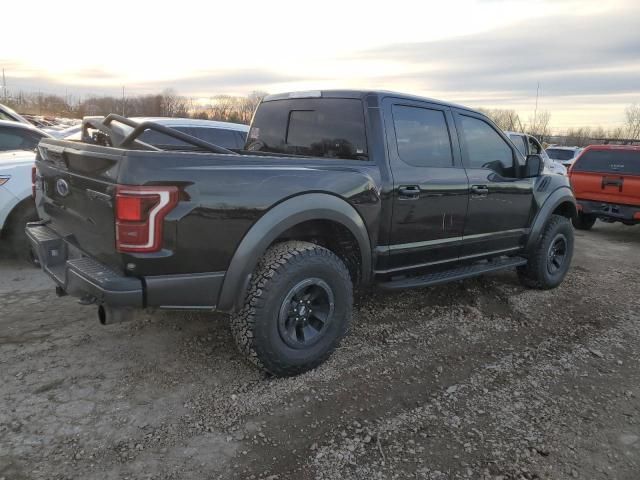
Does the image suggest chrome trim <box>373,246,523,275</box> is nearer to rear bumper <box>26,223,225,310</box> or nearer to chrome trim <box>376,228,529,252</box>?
chrome trim <box>376,228,529,252</box>

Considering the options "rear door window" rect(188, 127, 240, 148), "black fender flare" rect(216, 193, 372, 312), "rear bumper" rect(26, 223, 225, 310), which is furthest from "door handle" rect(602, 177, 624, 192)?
"rear bumper" rect(26, 223, 225, 310)

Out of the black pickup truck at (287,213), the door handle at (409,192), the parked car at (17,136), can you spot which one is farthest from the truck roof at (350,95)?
the parked car at (17,136)

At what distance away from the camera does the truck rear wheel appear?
3.06 m

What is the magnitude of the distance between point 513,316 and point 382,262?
1663 mm

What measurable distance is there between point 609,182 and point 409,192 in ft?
21.5

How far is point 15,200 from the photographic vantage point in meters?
5.17

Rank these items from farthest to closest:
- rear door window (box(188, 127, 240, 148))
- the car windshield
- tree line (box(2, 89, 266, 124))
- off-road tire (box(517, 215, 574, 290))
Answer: tree line (box(2, 89, 266, 124))
the car windshield
rear door window (box(188, 127, 240, 148))
off-road tire (box(517, 215, 574, 290))

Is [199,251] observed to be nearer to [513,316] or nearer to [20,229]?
[513,316]

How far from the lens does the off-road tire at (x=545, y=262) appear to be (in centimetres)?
534

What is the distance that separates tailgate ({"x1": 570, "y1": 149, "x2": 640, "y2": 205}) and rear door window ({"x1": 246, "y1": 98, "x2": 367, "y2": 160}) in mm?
6726

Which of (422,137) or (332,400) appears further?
(422,137)

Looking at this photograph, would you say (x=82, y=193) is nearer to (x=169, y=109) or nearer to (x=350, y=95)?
(x=350, y=95)

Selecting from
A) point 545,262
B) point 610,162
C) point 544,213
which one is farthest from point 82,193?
point 610,162

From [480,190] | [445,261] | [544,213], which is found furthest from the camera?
[544,213]
